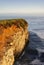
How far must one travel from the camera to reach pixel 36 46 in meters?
43.3

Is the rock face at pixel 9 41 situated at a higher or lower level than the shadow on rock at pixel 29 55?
higher

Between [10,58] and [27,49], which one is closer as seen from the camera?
[10,58]

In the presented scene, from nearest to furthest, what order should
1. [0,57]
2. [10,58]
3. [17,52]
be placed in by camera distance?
[0,57]
[10,58]
[17,52]

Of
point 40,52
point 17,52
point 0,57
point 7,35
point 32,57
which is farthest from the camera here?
point 40,52

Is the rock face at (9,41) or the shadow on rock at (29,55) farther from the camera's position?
the shadow on rock at (29,55)

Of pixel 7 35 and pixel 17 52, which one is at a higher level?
pixel 7 35

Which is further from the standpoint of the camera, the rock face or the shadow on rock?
the shadow on rock

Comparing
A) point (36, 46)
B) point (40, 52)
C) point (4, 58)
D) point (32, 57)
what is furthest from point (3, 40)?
point (36, 46)

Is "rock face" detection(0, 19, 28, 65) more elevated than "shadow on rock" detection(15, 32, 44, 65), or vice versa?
"rock face" detection(0, 19, 28, 65)

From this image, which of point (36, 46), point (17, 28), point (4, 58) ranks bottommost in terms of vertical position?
point (36, 46)

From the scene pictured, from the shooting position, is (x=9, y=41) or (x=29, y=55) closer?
(x=9, y=41)

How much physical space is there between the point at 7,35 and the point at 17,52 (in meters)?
4.38

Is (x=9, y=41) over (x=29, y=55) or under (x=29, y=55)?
over

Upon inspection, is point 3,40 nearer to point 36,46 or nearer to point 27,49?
point 27,49
